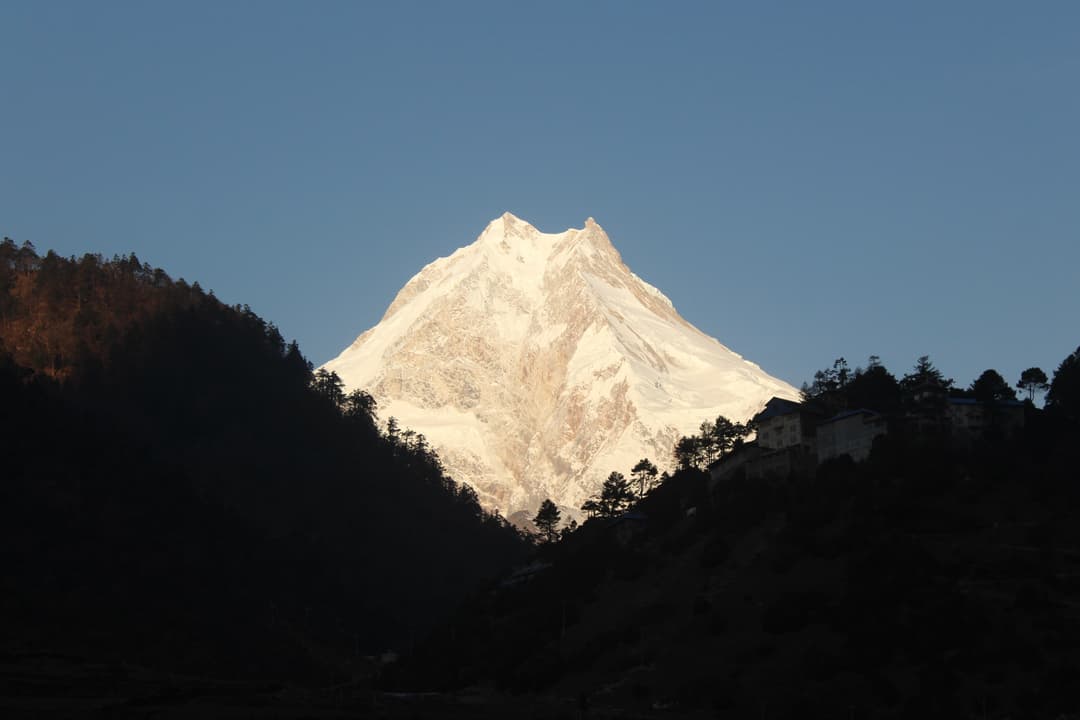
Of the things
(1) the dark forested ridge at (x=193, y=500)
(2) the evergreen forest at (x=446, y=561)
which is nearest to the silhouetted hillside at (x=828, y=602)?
(2) the evergreen forest at (x=446, y=561)

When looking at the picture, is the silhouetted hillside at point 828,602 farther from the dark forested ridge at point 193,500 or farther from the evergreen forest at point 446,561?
the dark forested ridge at point 193,500

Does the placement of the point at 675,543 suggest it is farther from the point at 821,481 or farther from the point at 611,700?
the point at 611,700

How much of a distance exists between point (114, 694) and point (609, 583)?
39888mm

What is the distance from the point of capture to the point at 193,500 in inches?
5635

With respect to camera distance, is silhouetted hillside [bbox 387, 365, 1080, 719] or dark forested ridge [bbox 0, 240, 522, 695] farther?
dark forested ridge [bbox 0, 240, 522, 695]

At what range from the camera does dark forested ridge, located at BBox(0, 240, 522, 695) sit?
117 m

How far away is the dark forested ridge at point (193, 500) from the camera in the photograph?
117000 mm

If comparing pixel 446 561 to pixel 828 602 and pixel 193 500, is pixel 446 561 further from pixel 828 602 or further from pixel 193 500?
pixel 828 602

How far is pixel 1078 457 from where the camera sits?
326ft

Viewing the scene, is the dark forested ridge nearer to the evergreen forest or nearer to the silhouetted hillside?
the evergreen forest

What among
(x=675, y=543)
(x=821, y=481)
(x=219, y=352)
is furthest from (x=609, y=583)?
(x=219, y=352)

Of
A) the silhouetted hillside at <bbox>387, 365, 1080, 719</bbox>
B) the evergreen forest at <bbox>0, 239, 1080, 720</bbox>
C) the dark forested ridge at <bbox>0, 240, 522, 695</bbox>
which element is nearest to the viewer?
the silhouetted hillside at <bbox>387, 365, 1080, 719</bbox>

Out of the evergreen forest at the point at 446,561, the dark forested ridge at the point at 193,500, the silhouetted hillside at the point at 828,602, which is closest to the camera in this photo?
the silhouetted hillside at the point at 828,602

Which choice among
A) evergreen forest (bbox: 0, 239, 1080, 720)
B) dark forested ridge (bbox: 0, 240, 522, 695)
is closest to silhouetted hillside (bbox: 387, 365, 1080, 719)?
evergreen forest (bbox: 0, 239, 1080, 720)
